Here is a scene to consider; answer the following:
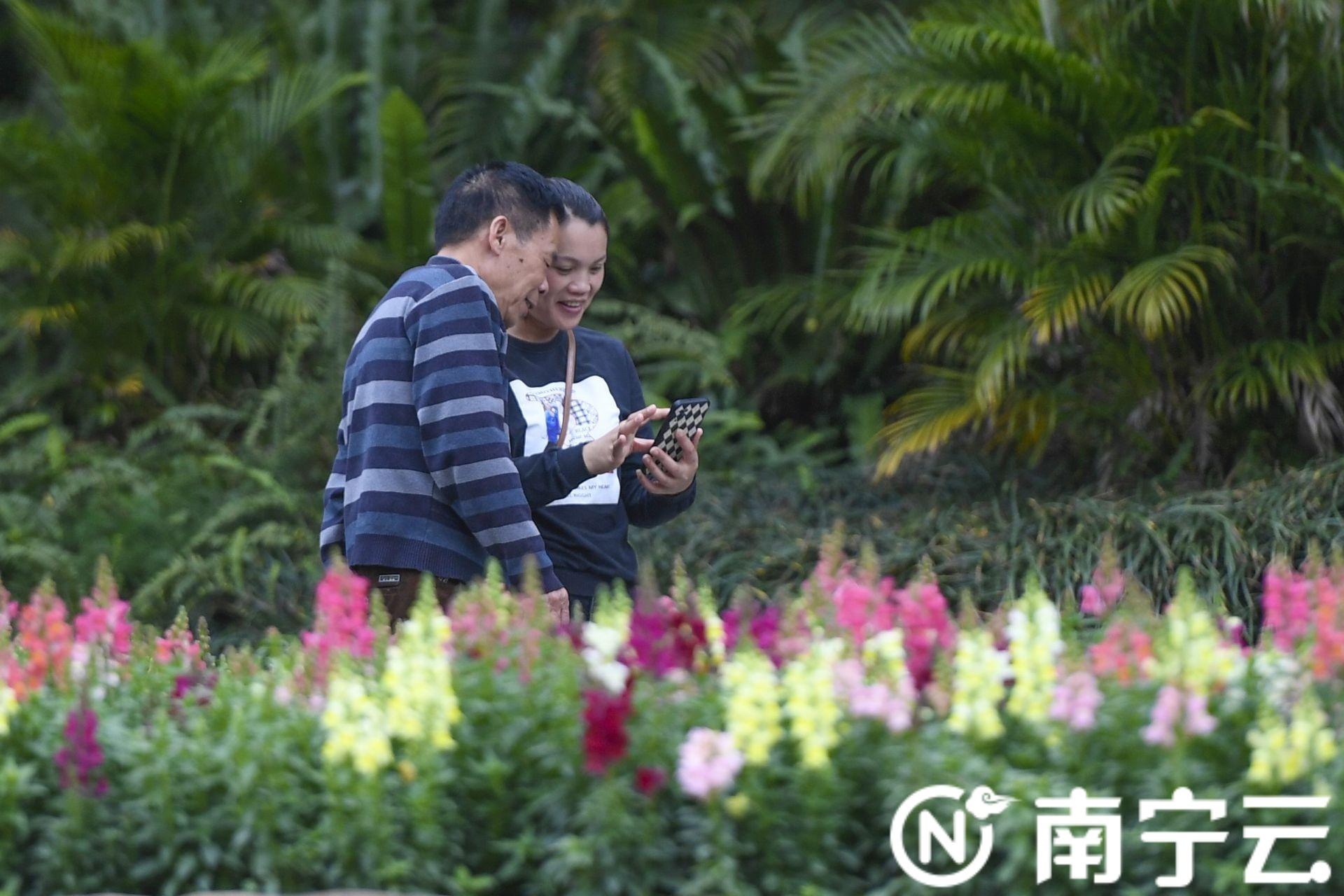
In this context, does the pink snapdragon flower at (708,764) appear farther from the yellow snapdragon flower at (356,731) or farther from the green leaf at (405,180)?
the green leaf at (405,180)

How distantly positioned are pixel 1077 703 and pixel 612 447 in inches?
45.3

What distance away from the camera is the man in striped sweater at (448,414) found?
10.8ft

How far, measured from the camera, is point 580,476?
136 inches

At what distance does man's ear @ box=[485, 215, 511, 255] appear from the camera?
3490 mm

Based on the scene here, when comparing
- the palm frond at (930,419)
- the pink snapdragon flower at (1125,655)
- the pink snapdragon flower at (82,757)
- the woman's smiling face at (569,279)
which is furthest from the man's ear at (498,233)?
the palm frond at (930,419)

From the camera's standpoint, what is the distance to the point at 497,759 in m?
2.62

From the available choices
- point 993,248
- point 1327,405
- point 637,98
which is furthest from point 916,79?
point 637,98

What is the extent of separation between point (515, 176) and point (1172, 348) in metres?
3.83

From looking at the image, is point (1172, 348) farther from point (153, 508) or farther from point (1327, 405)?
point (153, 508)

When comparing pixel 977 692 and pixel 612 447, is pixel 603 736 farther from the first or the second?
pixel 612 447

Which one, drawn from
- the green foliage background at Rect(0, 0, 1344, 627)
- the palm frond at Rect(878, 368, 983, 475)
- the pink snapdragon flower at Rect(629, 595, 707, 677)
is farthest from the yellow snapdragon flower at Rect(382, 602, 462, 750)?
the palm frond at Rect(878, 368, 983, 475)

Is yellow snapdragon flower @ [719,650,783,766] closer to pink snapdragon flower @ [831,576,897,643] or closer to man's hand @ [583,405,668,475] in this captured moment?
pink snapdragon flower @ [831,576,897,643]

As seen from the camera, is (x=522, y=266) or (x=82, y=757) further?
(x=522, y=266)

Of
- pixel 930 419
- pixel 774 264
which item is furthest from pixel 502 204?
pixel 774 264
